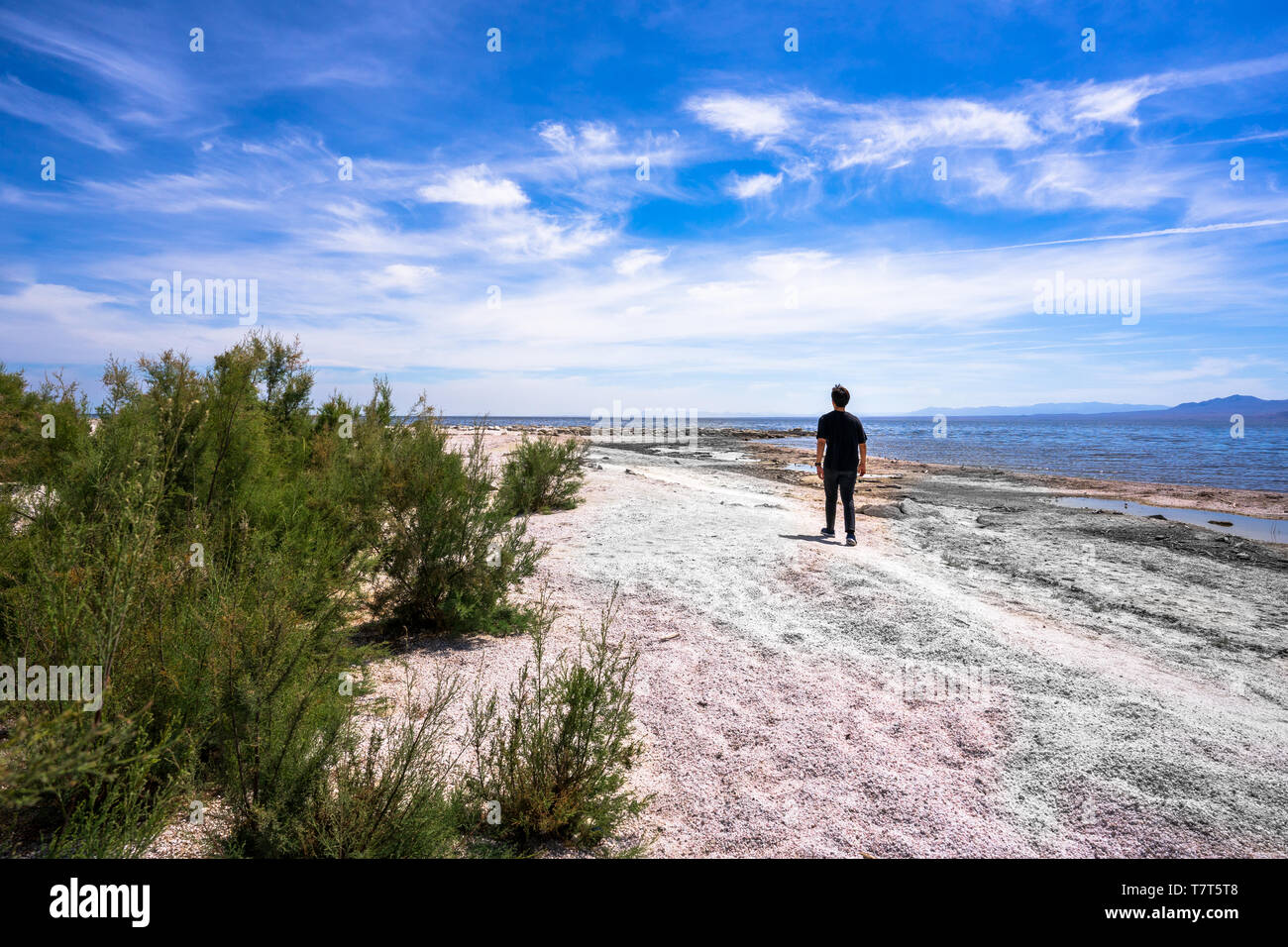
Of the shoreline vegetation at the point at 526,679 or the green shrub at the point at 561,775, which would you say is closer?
the shoreline vegetation at the point at 526,679

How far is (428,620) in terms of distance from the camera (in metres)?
5.36

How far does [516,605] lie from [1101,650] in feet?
17.7

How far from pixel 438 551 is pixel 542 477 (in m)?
6.42

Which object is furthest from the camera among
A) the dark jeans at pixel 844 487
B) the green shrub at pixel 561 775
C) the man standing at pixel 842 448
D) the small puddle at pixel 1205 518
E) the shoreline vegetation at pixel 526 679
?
the small puddle at pixel 1205 518

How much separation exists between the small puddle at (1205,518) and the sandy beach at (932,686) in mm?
3796

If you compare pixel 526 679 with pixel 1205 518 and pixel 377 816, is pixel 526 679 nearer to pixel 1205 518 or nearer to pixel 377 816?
pixel 377 816

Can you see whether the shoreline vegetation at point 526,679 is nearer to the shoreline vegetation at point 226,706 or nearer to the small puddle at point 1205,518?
the shoreline vegetation at point 226,706

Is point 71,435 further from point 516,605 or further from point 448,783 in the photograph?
point 448,783

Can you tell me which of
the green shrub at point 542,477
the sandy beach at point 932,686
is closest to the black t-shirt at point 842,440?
the sandy beach at point 932,686

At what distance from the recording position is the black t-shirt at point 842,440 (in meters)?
9.57

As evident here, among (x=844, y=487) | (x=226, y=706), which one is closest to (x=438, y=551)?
(x=226, y=706)

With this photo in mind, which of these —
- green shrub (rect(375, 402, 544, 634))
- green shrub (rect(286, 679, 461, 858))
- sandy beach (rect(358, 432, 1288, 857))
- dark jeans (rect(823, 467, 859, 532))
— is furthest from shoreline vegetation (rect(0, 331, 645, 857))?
dark jeans (rect(823, 467, 859, 532))
